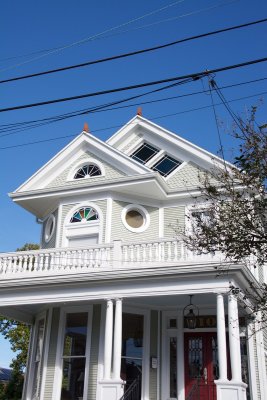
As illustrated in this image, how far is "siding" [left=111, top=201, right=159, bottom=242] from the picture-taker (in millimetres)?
15305

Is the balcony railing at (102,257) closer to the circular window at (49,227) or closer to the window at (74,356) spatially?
the window at (74,356)

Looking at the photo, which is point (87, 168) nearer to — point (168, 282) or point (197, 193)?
point (197, 193)

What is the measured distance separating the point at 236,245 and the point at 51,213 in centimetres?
1050

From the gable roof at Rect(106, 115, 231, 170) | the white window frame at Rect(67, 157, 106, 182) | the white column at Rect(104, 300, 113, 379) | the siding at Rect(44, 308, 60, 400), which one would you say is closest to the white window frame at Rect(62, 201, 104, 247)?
the white window frame at Rect(67, 157, 106, 182)

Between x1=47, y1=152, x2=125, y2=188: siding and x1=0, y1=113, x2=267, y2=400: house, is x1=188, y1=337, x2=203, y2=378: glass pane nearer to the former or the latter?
x1=0, y1=113, x2=267, y2=400: house

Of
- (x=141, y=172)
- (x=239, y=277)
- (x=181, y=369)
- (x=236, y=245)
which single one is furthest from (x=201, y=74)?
(x=181, y=369)

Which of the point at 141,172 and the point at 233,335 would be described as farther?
the point at 141,172

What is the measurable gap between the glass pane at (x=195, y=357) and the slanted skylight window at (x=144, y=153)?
673 centimetres

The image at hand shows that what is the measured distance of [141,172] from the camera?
15.4 metres

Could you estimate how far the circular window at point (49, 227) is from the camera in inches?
651

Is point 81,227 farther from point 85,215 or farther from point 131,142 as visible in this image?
point 131,142

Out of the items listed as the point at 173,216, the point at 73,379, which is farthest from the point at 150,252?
the point at 73,379

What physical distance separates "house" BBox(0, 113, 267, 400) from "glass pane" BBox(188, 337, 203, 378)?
28 mm

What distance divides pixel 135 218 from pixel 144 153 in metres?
3.12
